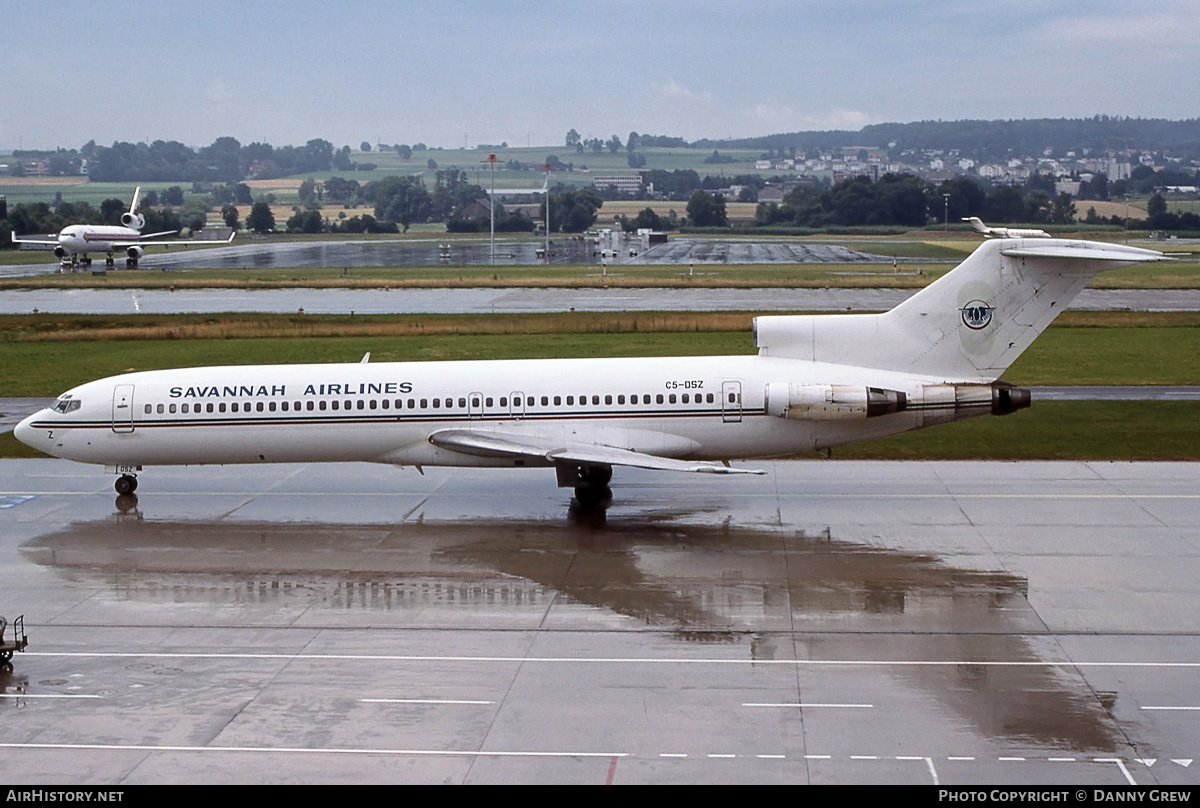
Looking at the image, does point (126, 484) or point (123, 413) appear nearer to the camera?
point (123, 413)

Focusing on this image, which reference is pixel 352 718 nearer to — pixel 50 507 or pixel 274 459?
pixel 274 459

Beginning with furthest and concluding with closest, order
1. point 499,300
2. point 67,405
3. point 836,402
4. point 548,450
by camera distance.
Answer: point 499,300 < point 67,405 < point 548,450 < point 836,402

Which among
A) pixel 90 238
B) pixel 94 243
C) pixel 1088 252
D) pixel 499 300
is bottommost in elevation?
pixel 499 300

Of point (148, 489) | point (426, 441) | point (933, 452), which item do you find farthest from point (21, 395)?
point (933, 452)

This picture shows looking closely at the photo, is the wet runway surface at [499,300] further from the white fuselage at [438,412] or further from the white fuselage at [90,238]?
the white fuselage at [438,412]

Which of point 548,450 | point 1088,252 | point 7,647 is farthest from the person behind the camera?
point 548,450

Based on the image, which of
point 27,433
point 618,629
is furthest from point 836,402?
point 27,433

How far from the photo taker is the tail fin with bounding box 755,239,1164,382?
1169 inches

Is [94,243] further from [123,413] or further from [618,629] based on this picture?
[618,629]

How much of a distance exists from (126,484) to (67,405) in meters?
2.56

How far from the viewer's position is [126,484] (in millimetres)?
33031

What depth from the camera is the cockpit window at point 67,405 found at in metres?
31.7

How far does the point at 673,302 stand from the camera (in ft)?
256
